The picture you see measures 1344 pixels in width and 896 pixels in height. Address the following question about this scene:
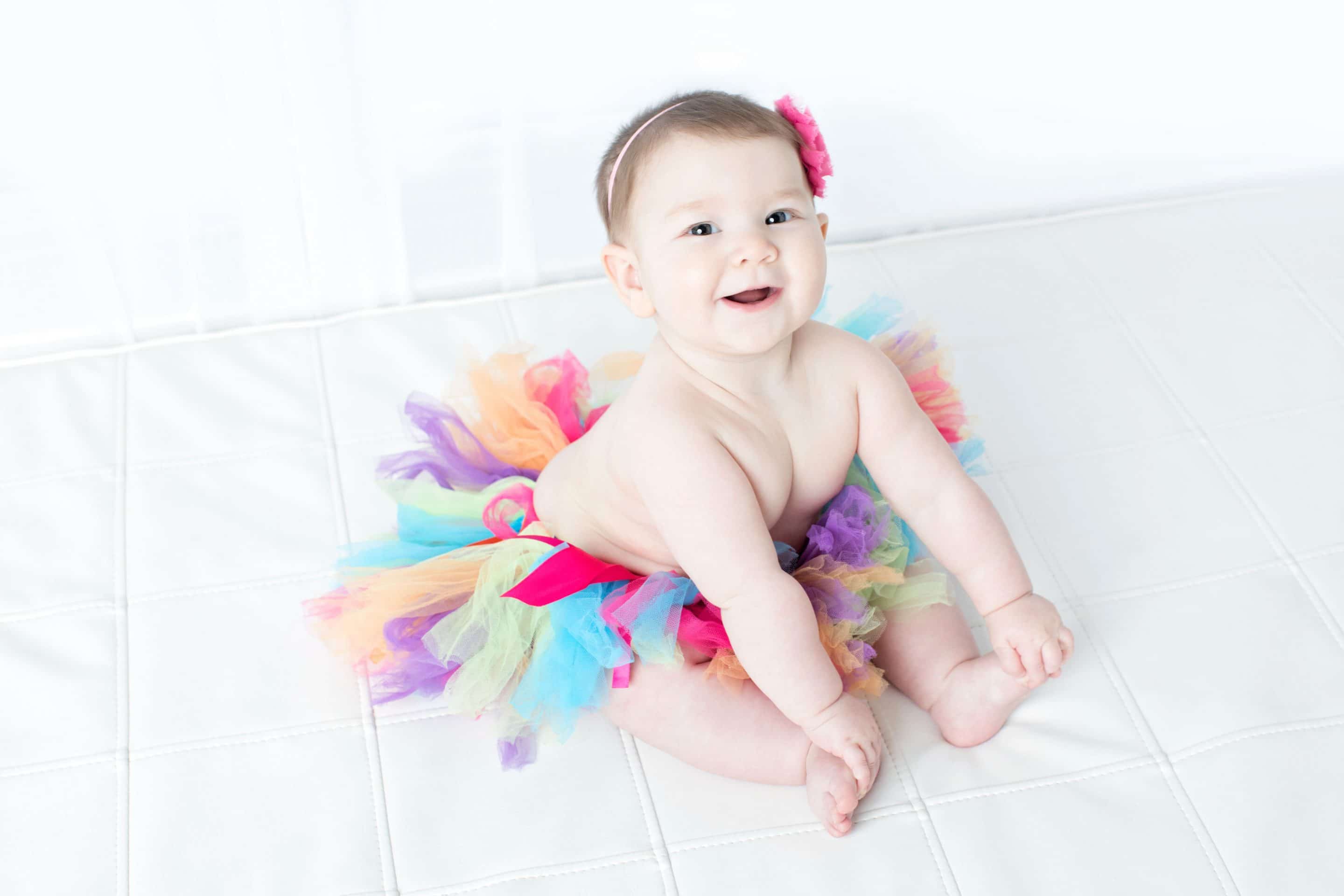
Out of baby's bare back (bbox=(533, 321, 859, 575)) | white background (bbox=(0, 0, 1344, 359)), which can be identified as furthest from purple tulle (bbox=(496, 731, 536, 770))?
white background (bbox=(0, 0, 1344, 359))

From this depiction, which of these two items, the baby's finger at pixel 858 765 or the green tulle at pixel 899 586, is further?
the green tulle at pixel 899 586

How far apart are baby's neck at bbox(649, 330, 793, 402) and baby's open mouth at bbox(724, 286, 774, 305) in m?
0.05

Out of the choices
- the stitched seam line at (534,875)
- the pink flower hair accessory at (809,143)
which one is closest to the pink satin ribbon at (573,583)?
the stitched seam line at (534,875)

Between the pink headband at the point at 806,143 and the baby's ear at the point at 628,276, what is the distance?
0.17ft

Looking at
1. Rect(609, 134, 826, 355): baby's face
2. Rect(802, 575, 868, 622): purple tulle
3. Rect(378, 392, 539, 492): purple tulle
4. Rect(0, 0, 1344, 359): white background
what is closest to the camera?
Rect(609, 134, 826, 355): baby's face

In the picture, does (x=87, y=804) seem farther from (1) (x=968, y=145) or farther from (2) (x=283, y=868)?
(1) (x=968, y=145)

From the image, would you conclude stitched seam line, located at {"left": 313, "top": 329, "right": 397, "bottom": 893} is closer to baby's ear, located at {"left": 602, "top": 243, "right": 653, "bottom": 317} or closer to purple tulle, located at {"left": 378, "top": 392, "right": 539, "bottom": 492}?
purple tulle, located at {"left": 378, "top": 392, "right": 539, "bottom": 492}

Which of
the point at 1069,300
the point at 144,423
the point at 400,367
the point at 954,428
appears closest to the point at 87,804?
the point at 144,423

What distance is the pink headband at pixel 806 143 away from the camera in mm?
1013

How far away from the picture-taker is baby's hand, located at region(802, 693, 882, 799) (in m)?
1.00

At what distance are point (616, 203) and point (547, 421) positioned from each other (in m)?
0.32

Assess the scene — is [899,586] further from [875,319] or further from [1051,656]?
[875,319]

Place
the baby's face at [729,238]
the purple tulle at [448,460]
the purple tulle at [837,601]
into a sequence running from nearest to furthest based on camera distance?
the baby's face at [729,238] → the purple tulle at [837,601] → the purple tulle at [448,460]

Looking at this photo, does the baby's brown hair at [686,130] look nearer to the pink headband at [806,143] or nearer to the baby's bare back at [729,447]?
the pink headband at [806,143]
